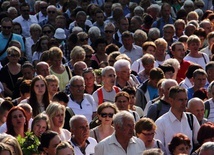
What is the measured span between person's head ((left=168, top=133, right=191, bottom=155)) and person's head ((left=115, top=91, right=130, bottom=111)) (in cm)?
175

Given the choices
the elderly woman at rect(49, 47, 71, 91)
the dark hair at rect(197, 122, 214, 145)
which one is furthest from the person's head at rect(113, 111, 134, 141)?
the elderly woman at rect(49, 47, 71, 91)

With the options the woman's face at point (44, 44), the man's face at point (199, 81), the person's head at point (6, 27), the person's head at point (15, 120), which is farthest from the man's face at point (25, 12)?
the person's head at point (15, 120)

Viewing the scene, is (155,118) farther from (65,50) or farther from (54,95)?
(65,50)

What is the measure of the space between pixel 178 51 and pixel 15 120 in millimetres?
5520

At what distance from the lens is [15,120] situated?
13.6m

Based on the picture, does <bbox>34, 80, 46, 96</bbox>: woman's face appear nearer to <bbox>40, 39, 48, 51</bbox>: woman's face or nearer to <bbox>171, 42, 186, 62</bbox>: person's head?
<bbox>171, 42, 186, 62</bbox>: person's head

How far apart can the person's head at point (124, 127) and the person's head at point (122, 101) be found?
1696 mm

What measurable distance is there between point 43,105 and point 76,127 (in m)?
2.15

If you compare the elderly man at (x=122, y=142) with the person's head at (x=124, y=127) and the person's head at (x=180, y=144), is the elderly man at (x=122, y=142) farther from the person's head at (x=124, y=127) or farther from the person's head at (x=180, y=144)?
the person's head at (x=180, y=144)

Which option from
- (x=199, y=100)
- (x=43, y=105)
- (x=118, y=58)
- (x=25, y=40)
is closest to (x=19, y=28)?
(x=25, y=40)

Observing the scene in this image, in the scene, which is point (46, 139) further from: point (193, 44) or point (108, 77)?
point (193, 44)

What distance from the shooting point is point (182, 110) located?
13.7m

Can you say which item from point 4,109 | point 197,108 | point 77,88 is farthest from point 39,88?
point 197,108

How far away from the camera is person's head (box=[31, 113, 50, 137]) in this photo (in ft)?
43.8
